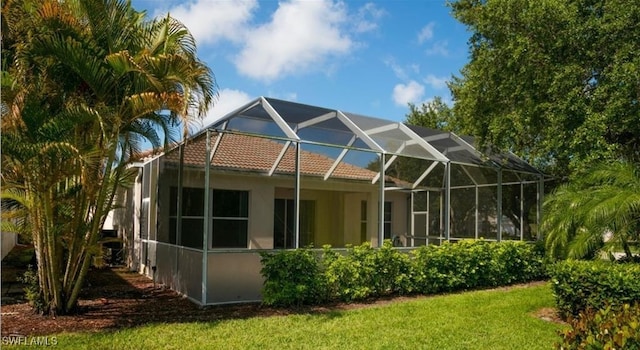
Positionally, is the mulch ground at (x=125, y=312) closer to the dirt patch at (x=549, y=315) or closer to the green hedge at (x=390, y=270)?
the dirt patch at (x=549, y=315)

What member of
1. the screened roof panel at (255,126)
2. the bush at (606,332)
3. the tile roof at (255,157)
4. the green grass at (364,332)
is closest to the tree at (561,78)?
the tile roof at (255,157)

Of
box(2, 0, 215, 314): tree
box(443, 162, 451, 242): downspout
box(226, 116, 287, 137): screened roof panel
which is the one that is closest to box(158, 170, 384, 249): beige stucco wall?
box(226, 116, 287, 137): screened roof panel

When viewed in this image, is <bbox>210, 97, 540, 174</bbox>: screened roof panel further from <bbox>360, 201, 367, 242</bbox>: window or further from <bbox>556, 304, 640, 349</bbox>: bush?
<bbox>556, 304, 640, 349</bbox>: bush

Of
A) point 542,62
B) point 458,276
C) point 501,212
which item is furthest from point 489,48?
point 458,276

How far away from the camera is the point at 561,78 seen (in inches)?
407

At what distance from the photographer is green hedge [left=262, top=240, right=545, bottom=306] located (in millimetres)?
8281

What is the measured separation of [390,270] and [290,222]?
2296 mm

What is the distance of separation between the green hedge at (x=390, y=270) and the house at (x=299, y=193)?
74 cm

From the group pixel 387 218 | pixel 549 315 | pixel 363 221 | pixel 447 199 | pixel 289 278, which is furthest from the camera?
pixel 387 218

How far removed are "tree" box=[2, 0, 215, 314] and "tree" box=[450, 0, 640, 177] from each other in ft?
22.6

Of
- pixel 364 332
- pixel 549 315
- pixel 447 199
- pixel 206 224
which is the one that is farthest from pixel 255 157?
pixel 549 315

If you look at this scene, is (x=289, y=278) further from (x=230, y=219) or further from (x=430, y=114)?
(x=430, y=114)

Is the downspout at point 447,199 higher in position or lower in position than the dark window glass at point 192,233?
higher

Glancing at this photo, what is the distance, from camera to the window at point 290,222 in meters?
9.80
